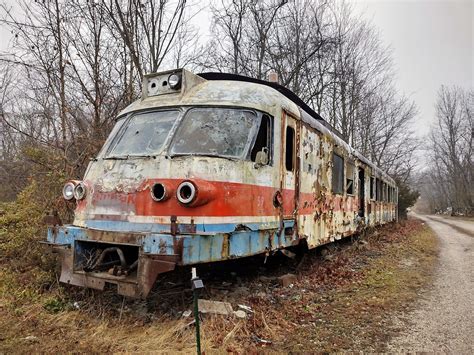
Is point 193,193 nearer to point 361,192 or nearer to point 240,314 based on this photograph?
point 240,314

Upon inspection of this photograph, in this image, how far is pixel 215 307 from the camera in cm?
477

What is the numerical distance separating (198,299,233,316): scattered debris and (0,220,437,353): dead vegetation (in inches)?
4.0

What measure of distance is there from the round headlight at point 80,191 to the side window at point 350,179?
7.11 meters

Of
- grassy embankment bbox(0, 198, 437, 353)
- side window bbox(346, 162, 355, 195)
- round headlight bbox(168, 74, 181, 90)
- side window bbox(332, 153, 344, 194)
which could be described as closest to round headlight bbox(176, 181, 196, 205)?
grassy embankment bbox(0, 198, 437, 353)

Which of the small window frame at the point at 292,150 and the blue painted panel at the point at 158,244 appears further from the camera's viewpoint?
the small window frame at the point at 292,150

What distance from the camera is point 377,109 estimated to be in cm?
3038

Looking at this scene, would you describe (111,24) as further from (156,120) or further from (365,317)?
(365,317)

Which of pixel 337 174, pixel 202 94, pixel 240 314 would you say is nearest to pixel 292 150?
pixel 202 94

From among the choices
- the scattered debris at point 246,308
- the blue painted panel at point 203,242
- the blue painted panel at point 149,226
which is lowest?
the scattered debris at point 246,308

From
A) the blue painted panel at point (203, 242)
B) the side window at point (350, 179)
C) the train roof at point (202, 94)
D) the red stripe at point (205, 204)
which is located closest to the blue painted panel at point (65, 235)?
the blue painted panel at point (203, 242)

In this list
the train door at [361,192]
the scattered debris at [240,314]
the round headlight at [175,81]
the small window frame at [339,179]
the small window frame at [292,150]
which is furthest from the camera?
the train door at [361,192]

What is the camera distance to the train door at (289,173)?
5844 millimetres

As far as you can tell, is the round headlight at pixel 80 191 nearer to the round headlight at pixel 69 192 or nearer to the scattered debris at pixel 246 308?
the round headlight at pixel 69 192

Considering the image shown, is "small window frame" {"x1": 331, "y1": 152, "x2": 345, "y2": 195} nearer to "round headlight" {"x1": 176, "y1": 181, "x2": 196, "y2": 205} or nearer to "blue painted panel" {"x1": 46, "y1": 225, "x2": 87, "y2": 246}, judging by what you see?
"round headlight" {"x1": 176, "y1": 181, "x2": 196, "y2": 205}
